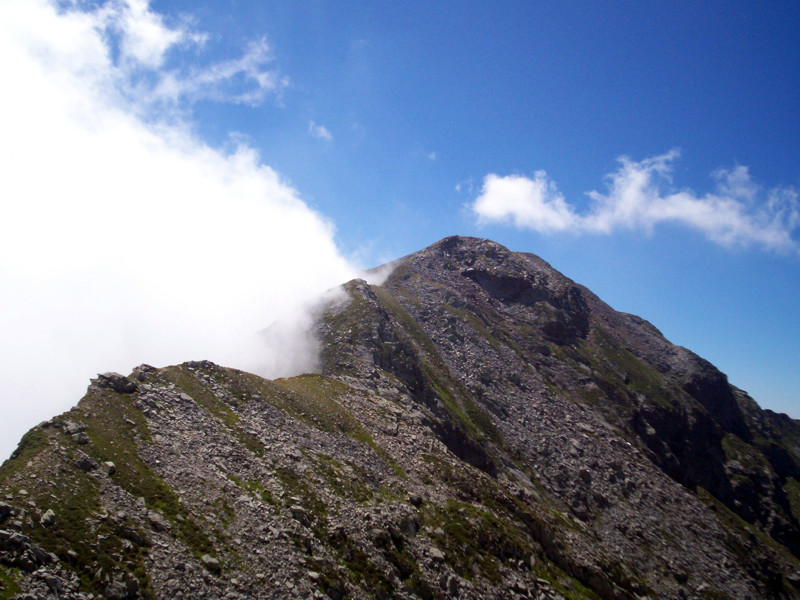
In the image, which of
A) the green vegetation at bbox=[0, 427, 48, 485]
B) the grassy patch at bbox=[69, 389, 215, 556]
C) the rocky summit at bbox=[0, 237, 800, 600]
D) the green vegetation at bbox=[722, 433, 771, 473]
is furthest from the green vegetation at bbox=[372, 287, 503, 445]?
the green vegetation at bbox=[722, 433, 771, 473]

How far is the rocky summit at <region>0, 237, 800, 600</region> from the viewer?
103 feet

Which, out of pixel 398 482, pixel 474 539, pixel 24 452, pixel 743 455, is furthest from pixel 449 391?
pixel 743 455

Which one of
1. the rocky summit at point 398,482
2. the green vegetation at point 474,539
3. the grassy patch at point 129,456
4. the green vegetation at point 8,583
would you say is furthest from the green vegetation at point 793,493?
the green vegetation at point 8,583

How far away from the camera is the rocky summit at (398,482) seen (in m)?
31.3

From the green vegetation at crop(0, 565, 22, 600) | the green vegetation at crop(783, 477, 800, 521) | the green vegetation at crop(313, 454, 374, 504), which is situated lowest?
the green vegetation at crop(783, 477, 800, 521)

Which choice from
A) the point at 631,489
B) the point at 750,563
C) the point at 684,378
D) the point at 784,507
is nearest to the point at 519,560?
the point at 631,489

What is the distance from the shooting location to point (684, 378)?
6806 inches

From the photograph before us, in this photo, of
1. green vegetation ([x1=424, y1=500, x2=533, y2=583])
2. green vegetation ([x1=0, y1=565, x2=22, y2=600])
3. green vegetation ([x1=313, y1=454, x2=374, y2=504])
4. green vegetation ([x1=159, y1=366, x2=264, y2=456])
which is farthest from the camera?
green vegetation ([x1=159, y1=366, x2=264, y2=456])

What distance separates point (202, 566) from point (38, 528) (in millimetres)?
10849

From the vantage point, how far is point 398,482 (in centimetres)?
5469

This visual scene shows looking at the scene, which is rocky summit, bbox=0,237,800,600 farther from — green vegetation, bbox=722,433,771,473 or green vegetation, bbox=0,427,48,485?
green vegetation, bbox=722,433,771,473

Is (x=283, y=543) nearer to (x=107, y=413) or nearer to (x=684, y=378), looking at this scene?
(x=107, y=413)

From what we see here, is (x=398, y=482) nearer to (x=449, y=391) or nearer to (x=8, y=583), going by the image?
(x=8, y=583)

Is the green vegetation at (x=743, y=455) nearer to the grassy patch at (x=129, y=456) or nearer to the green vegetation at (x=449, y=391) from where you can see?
the green vegetation at (x=449, y=391)
